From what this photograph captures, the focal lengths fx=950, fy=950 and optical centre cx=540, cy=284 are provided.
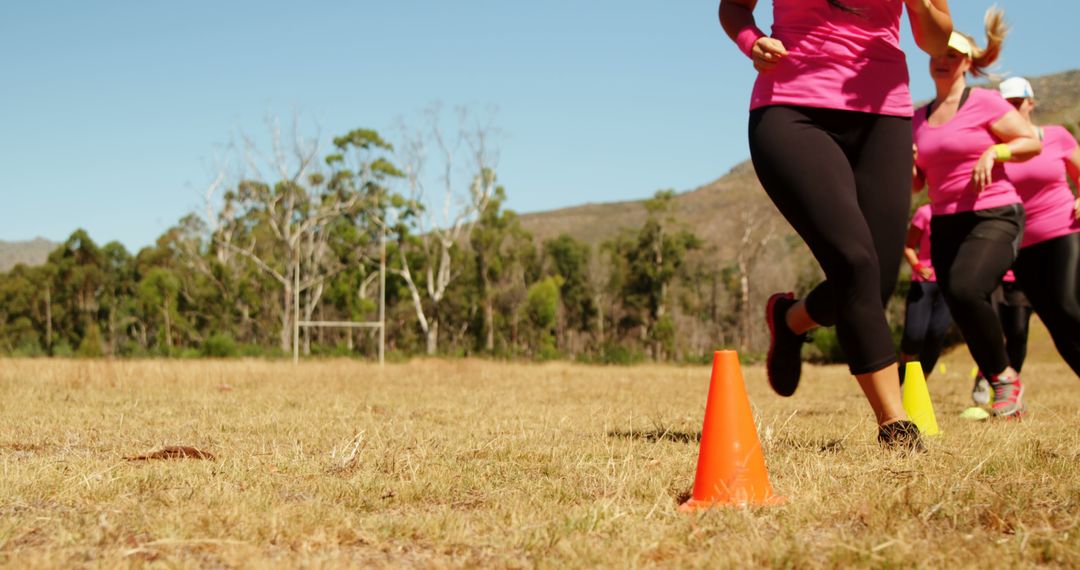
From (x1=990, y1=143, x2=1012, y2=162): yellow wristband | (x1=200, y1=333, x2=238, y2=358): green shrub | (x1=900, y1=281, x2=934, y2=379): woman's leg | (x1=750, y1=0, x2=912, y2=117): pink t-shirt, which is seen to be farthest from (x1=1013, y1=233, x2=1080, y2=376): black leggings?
(x1=200, y1=333, x2=238, y2=358): green shrub

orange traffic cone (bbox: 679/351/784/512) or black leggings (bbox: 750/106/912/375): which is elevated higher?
black leggings (bbox: 750/106/912/375)

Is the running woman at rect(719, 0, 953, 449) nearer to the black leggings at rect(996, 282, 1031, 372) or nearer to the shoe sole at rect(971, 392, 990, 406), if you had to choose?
the black leggings at rect(996, 282, 1031, 372)

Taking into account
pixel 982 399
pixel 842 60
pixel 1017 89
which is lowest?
pixel 982 399

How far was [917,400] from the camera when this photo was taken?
17.0 ft

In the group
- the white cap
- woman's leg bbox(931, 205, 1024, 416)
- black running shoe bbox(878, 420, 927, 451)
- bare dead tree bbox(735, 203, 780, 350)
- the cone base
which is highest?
bare dead tree bbox(735, 203, 780, 350)

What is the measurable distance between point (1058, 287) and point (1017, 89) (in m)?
1.46

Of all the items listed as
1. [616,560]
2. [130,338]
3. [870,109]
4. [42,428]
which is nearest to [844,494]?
[616,560]

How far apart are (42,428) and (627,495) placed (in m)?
3.33

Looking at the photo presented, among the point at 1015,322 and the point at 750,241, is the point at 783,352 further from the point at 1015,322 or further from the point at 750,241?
the point at 750,241

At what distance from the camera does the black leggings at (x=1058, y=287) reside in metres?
5.39

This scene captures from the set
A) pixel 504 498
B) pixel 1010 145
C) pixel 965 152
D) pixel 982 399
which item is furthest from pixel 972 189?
pixel 504 498

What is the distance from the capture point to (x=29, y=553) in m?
2.03

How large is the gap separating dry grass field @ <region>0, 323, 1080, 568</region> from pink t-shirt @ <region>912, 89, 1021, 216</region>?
4.19 ft

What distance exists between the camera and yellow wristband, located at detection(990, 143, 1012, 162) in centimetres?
494
